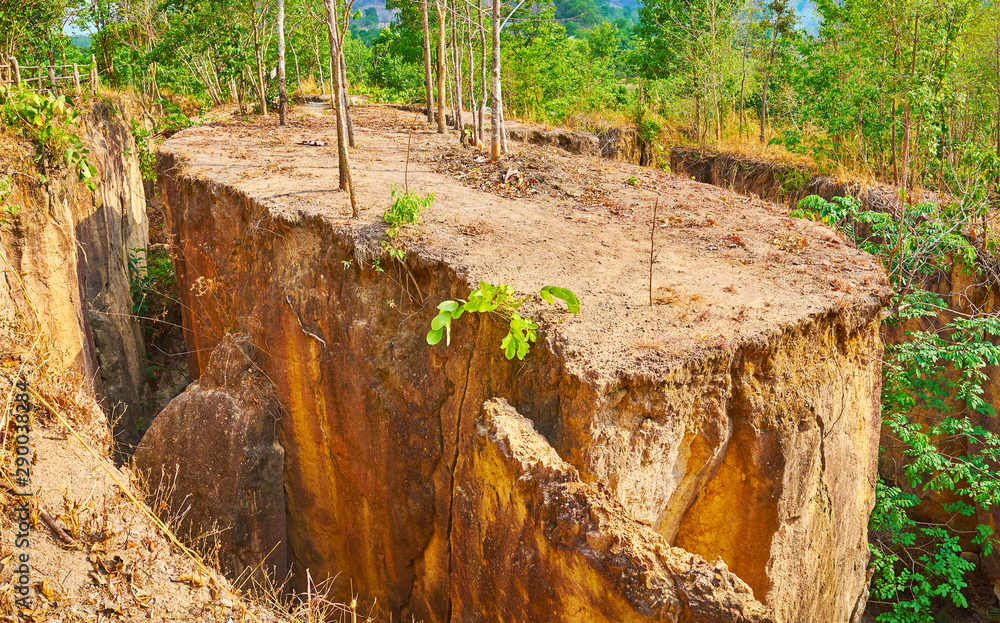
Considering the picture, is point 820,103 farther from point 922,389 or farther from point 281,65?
point 281,65

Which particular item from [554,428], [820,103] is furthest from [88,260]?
[820,103]

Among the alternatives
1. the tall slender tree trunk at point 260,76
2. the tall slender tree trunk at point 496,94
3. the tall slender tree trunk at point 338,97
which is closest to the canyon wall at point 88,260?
the tall slender tree trunk at point 260,76

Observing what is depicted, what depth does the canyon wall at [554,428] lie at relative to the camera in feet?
15.7

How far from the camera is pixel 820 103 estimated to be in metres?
14.1

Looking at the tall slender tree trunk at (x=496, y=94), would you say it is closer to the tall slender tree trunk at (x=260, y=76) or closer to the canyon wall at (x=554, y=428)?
the canyon wall at (x=554, y=428)

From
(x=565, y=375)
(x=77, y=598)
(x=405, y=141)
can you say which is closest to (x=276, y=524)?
(x=77, y=598)

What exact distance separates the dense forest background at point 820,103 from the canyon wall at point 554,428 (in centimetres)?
185

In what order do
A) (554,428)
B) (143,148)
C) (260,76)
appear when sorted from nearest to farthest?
(554,428), (143,148), (260,76)

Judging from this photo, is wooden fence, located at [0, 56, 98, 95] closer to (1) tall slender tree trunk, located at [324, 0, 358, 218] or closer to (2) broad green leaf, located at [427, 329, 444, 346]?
(1) tall slender tree trunk, located at [324, 0, 358, 218]

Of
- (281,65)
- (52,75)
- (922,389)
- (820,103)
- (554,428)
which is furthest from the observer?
(820,103)

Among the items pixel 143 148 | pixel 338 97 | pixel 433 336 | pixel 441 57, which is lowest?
pixel 433 336

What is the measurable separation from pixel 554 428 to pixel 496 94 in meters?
6.28

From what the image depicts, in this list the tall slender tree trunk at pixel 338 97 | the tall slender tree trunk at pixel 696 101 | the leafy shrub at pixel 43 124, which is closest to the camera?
the leafy shrub at pixel 43 124

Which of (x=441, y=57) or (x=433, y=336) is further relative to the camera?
(x=441, y=57)
